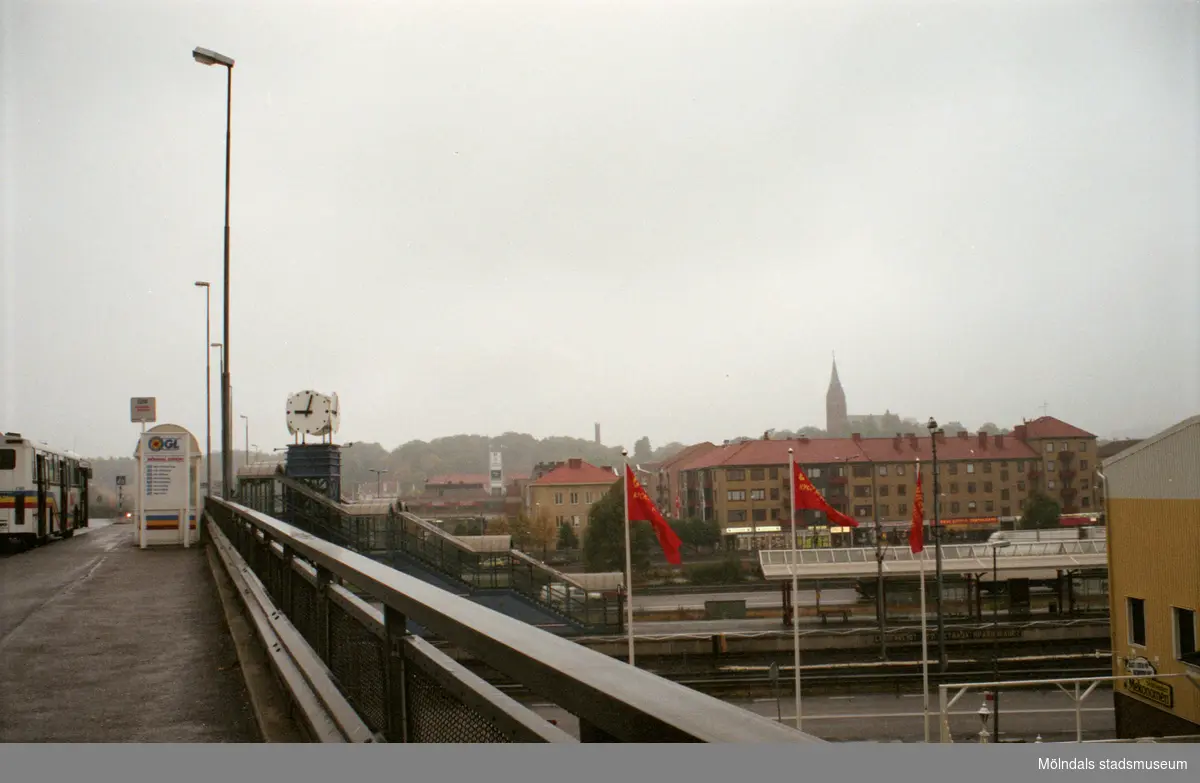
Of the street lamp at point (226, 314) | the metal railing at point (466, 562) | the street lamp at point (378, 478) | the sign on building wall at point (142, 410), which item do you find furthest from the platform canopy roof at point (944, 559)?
the sign on building wall at point (142, 410)

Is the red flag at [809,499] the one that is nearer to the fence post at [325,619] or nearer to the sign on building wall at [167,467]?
the fence post at [325,619]

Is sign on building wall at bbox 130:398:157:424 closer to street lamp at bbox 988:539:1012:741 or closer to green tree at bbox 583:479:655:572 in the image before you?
green tree at bbox 583:479:655:572

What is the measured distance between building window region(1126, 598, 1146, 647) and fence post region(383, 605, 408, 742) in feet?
22.6

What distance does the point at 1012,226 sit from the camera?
31.8 m

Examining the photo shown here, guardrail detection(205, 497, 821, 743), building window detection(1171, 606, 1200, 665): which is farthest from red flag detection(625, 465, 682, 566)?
guardrail detection(205, 497, 821, 743)

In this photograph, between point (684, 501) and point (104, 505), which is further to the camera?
point (104, 505)

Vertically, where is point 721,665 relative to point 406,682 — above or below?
below

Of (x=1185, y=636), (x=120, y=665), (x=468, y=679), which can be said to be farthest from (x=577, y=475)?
(x=468, y=679)

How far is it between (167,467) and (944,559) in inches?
460

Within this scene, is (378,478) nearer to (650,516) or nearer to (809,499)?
(650,516)
